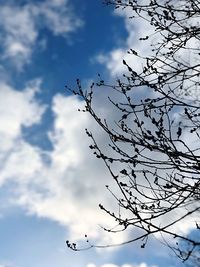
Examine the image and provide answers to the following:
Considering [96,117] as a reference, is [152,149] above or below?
below

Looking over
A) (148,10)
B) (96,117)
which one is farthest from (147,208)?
(148,10)

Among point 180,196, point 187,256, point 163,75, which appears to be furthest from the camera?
point 163,75

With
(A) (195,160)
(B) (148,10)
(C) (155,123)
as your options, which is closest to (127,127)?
(C) (155,123)

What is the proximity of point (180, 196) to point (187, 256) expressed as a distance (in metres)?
0.65

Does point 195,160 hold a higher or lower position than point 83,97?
lower

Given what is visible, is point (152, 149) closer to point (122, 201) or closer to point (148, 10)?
point (122, 201)

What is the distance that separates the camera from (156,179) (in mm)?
5145

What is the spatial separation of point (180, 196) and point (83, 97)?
1470 millimetres

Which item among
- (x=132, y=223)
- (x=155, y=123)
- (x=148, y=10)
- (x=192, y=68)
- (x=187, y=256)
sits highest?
(x=148, y=10)

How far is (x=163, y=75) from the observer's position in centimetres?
604

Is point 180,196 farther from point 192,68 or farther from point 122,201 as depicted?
point 192,68

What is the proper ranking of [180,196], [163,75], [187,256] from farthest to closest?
[163,75], [180,196], [187,256]

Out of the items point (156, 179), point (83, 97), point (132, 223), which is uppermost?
point (83, 97)

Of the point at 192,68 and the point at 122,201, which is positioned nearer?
the point at 122,201
